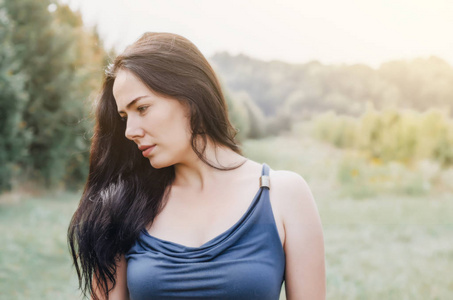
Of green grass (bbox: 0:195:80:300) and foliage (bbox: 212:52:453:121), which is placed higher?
foliage (bbox: 212:52:453:121)

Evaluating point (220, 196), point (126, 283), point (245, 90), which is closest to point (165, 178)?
point (220, 196)

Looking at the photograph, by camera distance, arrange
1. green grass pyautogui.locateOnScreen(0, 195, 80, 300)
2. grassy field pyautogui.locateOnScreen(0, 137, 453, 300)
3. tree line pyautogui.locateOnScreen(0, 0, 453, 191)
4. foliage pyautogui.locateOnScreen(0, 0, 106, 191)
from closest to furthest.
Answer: green grass pyautogui.locateOnScreen(0, 195, 80, 300) < grassy field pyautogui.locateOnScreen(0, 137, 453, 300) < tree line pyautogui.locateOnScreen(0, 0, 453, 191) < foliage pyautogui.locateOnScreen(0, 0, 106, 191)

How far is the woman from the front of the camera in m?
1.36

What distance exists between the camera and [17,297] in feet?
13.8

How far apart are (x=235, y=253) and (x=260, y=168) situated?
11.6 inches

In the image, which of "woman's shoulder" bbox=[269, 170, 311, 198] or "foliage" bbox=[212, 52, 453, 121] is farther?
"foliage" bbox=[212, 52, 453, 121]

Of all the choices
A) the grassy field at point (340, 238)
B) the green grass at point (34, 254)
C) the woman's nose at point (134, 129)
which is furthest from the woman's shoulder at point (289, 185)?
the green grass at point (34, 254)

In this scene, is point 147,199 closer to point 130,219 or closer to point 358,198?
point 130,219

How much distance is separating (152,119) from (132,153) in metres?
0.30

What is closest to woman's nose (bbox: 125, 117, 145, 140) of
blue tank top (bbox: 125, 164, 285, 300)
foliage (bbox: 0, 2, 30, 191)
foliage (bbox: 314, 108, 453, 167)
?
blue tank top (bbox: 125, 164, 285, 300)

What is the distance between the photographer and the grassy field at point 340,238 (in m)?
4.52

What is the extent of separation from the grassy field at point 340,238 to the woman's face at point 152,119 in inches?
127

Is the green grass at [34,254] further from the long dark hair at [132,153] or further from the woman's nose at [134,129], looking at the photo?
the woman's nose at [134,129]

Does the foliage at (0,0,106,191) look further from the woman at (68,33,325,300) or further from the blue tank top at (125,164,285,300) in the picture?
the blue tank top at (125,164,285,300)
